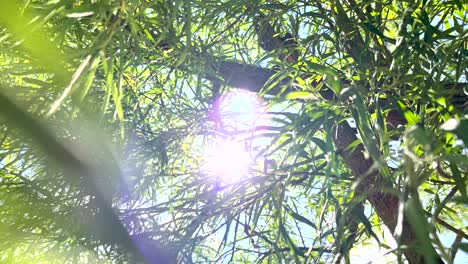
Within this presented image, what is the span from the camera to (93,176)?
0.68 m

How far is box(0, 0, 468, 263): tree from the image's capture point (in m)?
0.42

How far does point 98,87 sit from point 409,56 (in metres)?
0.50

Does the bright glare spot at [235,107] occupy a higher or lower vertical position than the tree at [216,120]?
higher

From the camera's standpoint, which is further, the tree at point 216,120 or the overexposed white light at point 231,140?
the overexposed white light at point 231,140

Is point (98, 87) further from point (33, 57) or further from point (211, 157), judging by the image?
point (33, 57)

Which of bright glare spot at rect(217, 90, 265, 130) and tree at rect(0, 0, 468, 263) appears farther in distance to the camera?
bright glare spot at rect(217, 90, 265, 130)

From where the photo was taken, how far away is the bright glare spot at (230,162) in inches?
28.9

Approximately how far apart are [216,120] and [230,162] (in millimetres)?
109

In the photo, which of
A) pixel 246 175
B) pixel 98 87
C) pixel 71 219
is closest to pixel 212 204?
pixel 246 175

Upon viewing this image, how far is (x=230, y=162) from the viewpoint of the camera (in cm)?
77

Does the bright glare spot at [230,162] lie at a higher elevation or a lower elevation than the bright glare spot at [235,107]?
lower

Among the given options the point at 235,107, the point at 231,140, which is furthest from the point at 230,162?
the point at 235,107

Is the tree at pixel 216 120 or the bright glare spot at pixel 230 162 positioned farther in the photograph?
the bright glare spot at pixel 230 162

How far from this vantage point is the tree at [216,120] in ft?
1.38
